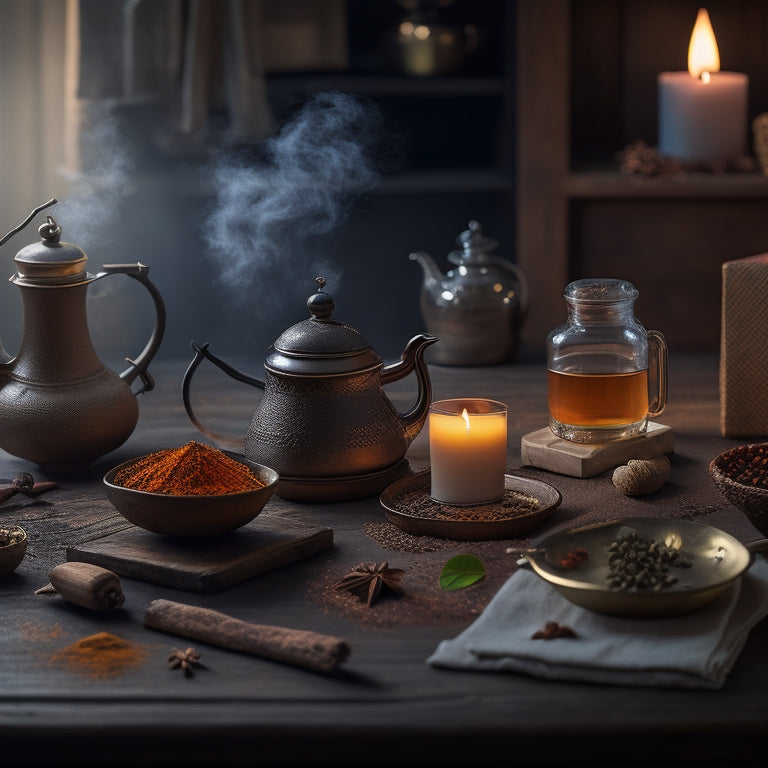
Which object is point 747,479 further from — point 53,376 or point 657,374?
point 53,376

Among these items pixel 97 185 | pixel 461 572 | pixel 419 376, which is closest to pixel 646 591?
pixel 461 572

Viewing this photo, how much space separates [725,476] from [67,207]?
88.5 inches

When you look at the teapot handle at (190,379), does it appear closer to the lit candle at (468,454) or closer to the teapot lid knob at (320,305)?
the teapot lid knob at (320,305)

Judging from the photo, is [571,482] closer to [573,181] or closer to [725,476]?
[725,476]

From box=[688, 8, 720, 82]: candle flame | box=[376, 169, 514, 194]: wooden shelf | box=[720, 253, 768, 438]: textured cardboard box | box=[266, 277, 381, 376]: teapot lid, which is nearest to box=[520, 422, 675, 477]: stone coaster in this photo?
box=[720, 253, 768, 438]: textured cardboard box

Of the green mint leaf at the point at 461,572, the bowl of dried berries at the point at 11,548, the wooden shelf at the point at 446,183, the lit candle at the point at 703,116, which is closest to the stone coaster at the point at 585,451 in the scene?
the green mint leaf at the point at 461,572

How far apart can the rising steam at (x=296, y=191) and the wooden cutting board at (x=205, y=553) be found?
1.89 m

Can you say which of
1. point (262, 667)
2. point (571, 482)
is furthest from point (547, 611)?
point (571, 482)

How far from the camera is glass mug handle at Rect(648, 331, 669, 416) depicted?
153cm

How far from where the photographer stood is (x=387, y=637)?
971 mm

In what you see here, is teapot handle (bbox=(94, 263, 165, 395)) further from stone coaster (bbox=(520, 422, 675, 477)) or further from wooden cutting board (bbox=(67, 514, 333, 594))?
stone coaster (bbox=(520, 422, 675, 477))

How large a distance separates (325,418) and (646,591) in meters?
0.49

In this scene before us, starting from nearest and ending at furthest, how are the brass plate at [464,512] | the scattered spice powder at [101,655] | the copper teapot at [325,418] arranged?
the scattered spice powder at [101,655] < the brass plate at [464,512] < the copper teapot at [325,418]

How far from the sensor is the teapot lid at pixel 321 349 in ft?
4.31
